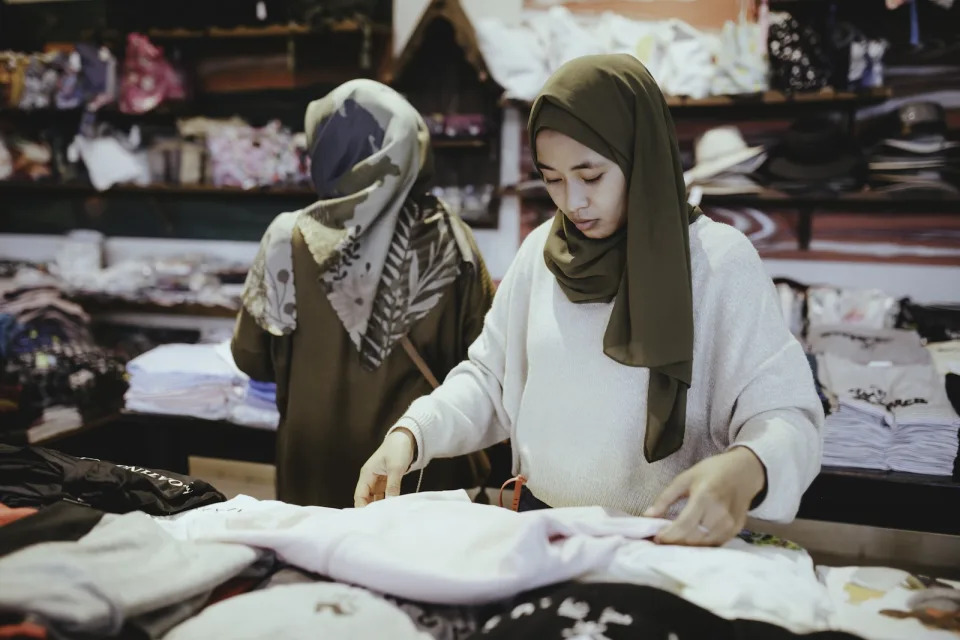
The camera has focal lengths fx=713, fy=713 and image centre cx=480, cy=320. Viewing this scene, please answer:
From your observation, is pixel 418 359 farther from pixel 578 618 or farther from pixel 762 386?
pixel 578 618

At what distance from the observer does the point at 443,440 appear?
4.13 feet

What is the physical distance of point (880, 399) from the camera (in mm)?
2068

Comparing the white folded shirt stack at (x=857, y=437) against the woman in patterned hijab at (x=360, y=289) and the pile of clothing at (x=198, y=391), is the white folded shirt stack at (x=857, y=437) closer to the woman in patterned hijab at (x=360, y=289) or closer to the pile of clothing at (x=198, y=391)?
the woman in patterned hijab at (x=360, y=289)

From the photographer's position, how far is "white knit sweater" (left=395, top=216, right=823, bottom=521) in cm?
102

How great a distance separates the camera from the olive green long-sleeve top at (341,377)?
1853mm

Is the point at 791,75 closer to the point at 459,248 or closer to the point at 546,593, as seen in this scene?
the point at 459,248

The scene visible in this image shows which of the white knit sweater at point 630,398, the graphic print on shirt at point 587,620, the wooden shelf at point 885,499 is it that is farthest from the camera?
the wooden shelf at point 885,499

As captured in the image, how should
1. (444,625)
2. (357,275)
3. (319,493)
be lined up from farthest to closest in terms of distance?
(319,493) < (357,275) < (444,625)

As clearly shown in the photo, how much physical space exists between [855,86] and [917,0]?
1.30 ft

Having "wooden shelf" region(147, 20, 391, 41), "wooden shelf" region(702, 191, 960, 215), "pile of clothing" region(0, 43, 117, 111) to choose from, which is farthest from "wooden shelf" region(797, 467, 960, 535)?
"pile of clothing" region(0, 43, 117, 111)

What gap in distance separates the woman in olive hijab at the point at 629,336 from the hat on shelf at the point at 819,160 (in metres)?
1.54

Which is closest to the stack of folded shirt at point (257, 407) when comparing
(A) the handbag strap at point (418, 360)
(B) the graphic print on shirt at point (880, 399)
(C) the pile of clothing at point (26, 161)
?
(A) the handbag strap at point (418, 360)

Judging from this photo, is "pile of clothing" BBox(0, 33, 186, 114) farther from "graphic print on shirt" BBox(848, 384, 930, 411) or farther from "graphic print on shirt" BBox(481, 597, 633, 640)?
"graphic print on shirt" BBox(481, 597, 633, 640)

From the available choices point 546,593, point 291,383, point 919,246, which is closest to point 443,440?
point 546,593
